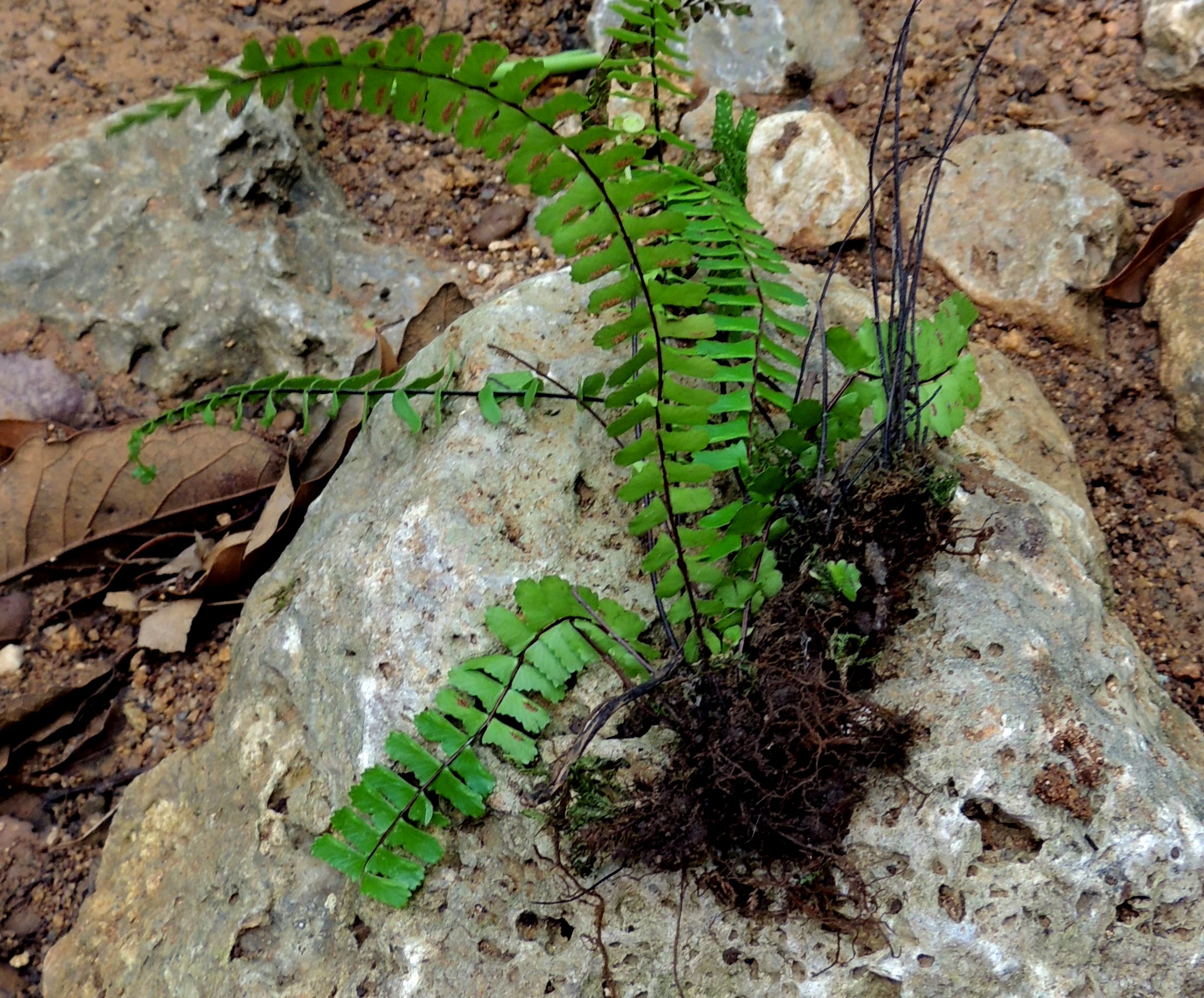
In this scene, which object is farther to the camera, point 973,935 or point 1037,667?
point 1037,667

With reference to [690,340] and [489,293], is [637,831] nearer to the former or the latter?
[690,340]

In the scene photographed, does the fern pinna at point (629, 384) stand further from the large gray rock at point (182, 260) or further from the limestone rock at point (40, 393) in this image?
the limestone rock at point (40, 393)

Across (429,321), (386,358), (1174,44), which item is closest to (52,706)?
(386,358)

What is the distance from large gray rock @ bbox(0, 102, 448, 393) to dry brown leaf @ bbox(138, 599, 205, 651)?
0.86 m

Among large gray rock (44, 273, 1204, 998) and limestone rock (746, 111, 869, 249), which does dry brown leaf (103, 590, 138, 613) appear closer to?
large gray rock (44, 273, 1204, 998)

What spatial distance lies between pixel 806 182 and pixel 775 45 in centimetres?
76

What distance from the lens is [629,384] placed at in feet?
5.83

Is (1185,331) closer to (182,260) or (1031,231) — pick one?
(1031,231)

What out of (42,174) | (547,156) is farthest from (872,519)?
(42,174)

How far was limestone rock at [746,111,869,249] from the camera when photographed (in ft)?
11.0

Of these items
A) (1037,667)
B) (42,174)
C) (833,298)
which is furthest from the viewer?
(42,174)

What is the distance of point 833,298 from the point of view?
2633 mm

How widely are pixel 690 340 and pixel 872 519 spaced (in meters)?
0.67

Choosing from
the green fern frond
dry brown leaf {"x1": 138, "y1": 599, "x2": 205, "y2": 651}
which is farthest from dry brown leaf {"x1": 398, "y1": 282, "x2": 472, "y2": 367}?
the green fern frond
